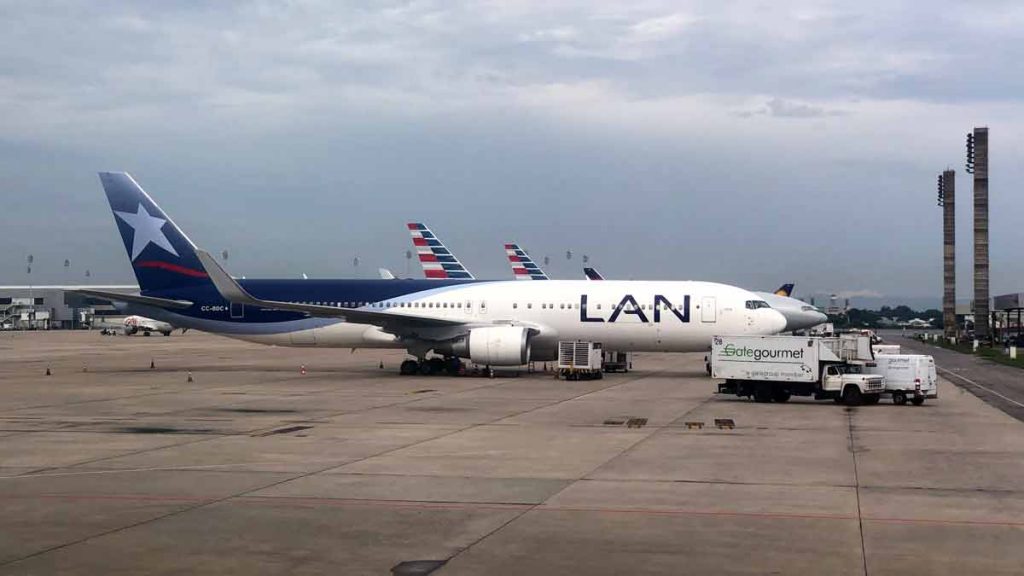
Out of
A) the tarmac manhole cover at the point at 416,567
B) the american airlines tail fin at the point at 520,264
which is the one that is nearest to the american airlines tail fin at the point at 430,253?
the american airlines tail fin at the point at 520,264

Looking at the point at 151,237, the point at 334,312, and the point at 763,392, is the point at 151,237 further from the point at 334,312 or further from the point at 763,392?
the point at 763,392

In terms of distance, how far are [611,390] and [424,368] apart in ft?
34.5

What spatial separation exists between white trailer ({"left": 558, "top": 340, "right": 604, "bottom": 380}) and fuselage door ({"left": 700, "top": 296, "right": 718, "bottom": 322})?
167 inches

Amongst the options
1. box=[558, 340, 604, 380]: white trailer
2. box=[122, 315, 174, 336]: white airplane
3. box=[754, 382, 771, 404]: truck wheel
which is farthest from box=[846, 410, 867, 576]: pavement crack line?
box=[122, 315, 174, 336]: white airplane

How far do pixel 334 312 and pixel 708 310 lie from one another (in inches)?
560

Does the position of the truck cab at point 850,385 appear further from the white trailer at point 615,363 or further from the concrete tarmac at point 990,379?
the white trailer at point 615,363

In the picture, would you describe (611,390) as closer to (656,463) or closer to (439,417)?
(439,417)

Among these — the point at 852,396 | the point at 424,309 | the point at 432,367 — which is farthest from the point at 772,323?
the point at 424,309

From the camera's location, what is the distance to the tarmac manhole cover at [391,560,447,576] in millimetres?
10430

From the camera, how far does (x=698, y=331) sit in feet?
134

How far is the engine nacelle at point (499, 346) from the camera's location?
132 feet

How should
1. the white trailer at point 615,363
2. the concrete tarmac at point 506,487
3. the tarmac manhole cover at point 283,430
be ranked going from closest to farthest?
the concrete tarmac at point 506,487 → the tarmac manhole cover at point 283,430 → the white trailer at point 615,363

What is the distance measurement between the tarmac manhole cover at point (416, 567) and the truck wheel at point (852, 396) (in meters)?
21.6

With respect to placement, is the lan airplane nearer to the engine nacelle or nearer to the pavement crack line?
the engine nacelle
